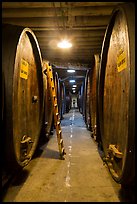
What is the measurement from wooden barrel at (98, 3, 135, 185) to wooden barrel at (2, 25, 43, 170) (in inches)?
41.5

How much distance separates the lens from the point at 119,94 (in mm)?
2438

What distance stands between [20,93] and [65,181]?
136 centimetres

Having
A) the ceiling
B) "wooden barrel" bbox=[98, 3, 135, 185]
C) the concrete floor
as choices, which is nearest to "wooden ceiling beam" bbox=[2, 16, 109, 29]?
the ceiling

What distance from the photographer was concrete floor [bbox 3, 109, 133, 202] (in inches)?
98.7

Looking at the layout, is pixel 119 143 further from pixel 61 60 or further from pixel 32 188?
pixel 61 60

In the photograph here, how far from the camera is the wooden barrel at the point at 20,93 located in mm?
2250

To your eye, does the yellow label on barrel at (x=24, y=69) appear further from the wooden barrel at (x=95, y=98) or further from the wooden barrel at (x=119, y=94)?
the wooden barrel at (x=95, y=98)

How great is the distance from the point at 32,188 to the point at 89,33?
3.43 meters

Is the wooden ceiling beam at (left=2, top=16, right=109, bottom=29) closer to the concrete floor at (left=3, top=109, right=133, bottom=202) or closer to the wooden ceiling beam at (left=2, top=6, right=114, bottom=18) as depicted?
the wooden ceiling beam at (left=2, top=6, right=114, bottom=18)

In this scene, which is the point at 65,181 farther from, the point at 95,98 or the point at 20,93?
the point at 95,98

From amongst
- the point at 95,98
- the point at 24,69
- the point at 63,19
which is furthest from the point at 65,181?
the point at 63,19

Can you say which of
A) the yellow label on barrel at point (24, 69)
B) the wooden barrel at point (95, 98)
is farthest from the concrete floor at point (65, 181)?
the yellow label on barrel at point (24, 69)

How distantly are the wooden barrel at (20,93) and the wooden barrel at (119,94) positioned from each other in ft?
3.46

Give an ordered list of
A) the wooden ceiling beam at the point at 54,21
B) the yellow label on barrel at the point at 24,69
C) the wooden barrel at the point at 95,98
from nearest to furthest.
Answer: the yellow label on barrel at the point at 24,69
the wooden barrel at the point at 95,98
the wooden ceiling beam at the point at 54,21
